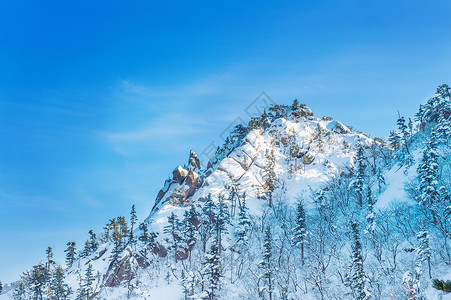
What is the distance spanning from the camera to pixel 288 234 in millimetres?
71000

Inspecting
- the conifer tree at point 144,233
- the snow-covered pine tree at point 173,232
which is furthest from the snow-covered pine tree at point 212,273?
the conifer tree at point 144,233

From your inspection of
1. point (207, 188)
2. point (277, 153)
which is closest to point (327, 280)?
point (207, 188)

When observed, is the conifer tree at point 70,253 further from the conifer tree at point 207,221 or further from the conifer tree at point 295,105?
the conifer tree at point 295,105

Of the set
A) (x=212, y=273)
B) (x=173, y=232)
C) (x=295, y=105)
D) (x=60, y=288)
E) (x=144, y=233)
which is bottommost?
(x=60, y=288)

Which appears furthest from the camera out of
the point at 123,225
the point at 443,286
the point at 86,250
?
the point at 86,250

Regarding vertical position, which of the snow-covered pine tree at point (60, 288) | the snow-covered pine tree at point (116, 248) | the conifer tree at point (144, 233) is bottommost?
the snow-covered pine tree at point (60, 288)

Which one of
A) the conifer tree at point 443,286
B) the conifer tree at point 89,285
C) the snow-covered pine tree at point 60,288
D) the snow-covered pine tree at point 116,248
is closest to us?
the conifer tree at point 443,286

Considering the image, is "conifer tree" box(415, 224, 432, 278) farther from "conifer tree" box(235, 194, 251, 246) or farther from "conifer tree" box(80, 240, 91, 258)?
"conifer tree" box(80, 240, 91, 258)

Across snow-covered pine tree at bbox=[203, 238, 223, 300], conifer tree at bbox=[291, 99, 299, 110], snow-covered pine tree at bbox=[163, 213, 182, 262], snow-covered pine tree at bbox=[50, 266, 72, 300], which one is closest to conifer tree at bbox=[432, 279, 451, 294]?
snow-covered pine tree at bbox=[203, 238, 223, 300]

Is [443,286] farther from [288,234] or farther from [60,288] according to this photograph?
[60,288]

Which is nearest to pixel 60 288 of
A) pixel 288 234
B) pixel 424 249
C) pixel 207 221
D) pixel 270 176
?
pixel 207 221

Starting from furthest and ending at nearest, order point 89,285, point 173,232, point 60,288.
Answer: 1. point 173,232
2. point 60,288
3. point 89,285

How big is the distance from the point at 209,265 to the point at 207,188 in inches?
2063

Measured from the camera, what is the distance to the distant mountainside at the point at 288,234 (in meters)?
45.8
